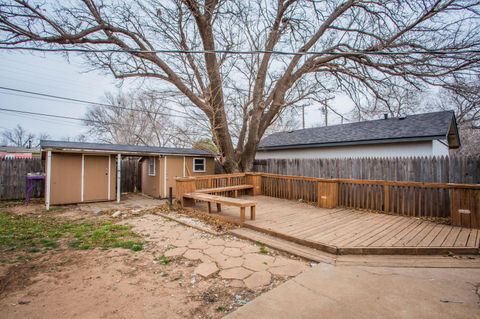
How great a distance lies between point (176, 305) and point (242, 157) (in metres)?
8.30

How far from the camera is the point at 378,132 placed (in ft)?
33.1

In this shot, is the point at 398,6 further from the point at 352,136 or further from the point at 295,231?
the point at 295,231

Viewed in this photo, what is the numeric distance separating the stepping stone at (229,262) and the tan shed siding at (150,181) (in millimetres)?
8682

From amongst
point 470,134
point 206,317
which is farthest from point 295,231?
point 470,134

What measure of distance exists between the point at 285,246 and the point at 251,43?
848 cm

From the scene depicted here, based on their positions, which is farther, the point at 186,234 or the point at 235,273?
the point at 186,234

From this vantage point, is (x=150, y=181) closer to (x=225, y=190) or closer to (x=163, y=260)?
(x=225, y=190)

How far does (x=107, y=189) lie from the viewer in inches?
404

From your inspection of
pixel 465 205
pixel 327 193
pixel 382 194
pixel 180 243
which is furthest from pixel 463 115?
pixel 180 243

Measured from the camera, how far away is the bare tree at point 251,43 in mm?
7219

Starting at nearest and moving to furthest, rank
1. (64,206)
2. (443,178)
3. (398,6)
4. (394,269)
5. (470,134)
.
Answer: (394,269), (443,178), (398,6), (64,206), (470,134)

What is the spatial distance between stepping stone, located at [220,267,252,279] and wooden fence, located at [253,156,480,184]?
6.42 metres

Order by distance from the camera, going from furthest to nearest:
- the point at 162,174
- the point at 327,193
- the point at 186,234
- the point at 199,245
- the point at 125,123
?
the point at 125,123 → the point at 162,174 → the point at 327,193 → the point at 186,234 → the point at 199,245

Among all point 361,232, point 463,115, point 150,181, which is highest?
point 463,115
